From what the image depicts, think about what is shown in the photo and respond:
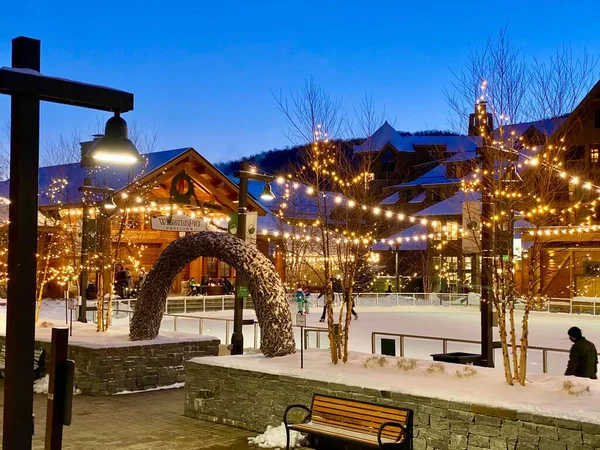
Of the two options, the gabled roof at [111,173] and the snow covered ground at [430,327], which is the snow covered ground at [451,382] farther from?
the gabled roof at [111,173]

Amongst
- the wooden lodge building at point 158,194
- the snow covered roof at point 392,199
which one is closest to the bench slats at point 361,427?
the wooden lodge building at point 158,194

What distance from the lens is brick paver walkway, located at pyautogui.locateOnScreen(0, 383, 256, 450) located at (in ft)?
29.0

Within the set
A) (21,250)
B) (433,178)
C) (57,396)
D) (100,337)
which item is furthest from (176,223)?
(433,178)

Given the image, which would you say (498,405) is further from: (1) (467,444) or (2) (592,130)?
(2) (592,130)

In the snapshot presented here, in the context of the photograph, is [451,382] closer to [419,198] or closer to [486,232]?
[486,232]

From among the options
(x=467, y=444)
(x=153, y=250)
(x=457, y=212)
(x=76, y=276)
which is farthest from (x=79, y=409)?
(x=457, y=212)

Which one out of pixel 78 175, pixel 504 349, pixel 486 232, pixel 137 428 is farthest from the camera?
pixel 78 175

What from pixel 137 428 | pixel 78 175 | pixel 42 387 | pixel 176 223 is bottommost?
pixel 137 428

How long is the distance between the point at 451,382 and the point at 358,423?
4.15 feet

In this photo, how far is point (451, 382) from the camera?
8.55 m

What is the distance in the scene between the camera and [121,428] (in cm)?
971

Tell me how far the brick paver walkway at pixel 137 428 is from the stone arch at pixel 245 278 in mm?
1603

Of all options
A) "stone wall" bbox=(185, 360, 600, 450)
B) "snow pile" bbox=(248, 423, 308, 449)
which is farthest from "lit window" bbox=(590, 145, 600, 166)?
"snow pile" bbox=(248, 423, 308, 449)

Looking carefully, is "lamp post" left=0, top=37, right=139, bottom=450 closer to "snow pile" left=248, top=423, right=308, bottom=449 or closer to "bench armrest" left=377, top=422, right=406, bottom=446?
"bench armrest" left=377, top=422, right=406, bottom=446
